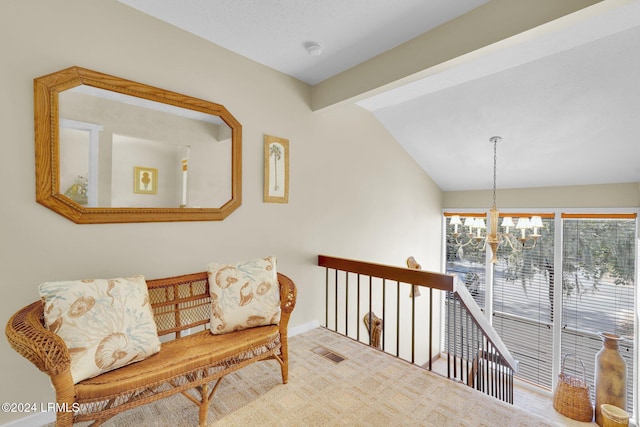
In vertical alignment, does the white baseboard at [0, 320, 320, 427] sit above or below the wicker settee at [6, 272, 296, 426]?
below

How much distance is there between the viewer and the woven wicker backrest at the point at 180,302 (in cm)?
199

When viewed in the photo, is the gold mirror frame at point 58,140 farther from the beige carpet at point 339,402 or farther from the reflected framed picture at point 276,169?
the beige carpet at point 339,402

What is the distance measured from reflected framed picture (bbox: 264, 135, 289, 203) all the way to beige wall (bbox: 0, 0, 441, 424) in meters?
0.07

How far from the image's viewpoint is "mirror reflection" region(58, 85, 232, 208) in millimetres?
1813

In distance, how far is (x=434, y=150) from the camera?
438 centimetres

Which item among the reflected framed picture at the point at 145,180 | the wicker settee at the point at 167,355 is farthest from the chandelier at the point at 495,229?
Result: the reflected framed picture at the point at 145,180

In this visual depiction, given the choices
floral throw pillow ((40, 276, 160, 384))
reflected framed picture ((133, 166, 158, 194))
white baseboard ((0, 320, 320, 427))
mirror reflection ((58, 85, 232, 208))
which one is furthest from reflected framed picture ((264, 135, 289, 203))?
white baseboard ((0, 320, 320, 427))

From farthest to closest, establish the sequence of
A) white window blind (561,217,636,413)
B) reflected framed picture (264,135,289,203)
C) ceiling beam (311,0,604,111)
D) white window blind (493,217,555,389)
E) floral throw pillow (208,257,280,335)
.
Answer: white window blind (493,217,555,389) < white window blind (561,217,636,413) < reflected framed picture (264,135,289,203) < floral throw pillow (208,257,280,335) < ceiling beam (311,0,604,111)

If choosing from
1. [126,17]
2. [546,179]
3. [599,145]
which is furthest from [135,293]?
[546,179]

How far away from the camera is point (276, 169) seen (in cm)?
280

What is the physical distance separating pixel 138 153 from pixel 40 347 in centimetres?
128

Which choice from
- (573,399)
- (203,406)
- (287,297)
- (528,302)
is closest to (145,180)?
(287,297)

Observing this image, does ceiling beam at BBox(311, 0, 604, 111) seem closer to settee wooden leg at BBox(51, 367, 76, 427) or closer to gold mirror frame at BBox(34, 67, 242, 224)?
gold mirror frame at BBox(34, 67, 242, 224)

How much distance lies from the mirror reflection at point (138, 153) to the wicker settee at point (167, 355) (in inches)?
24.0
